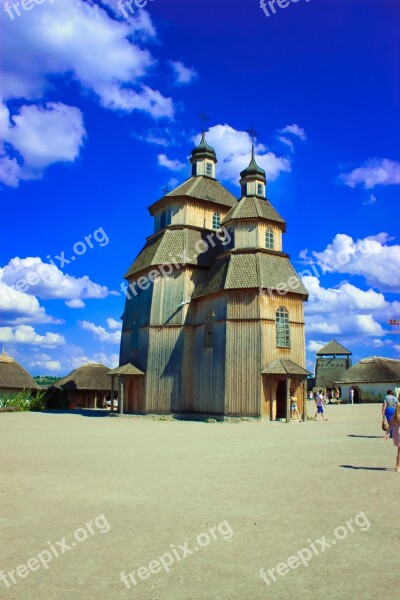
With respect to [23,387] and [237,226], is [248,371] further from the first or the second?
[23,387]

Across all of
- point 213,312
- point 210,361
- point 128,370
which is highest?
point 213,312

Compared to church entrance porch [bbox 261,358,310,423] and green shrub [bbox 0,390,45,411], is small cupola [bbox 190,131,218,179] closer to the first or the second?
church entrance porch [bbox 261,358,310,423]

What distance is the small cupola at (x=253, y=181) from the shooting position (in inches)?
1330

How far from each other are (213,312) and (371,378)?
23112 millimetres

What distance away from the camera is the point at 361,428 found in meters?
21.6

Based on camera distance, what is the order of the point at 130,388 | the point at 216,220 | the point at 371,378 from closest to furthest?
the point at 130,388 < the point at 216,220 < the point at 371,378

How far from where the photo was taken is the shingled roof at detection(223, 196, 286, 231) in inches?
1221

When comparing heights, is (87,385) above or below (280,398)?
above

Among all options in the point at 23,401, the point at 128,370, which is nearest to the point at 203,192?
the point at 128,370

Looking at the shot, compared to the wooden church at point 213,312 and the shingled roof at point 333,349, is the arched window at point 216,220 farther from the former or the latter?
the shingled roof at point 333,349

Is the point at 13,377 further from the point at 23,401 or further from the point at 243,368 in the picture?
the point at 243,368

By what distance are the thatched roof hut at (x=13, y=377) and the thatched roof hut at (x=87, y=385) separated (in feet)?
9.00

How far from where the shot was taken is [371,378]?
45.7m

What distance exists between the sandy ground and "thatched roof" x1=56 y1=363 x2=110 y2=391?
108 feet
